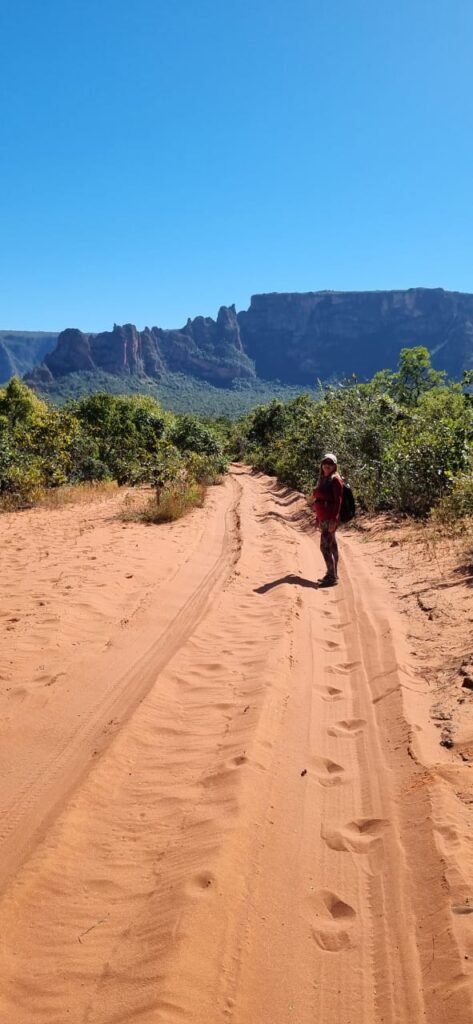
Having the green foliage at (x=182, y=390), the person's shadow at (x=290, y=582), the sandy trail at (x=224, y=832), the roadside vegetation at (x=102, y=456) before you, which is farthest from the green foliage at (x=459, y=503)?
the green foliage at (x=182, y=390)

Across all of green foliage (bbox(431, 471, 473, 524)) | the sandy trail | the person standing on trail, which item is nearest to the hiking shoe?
the person standing on trail

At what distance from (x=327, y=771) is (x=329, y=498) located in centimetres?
485

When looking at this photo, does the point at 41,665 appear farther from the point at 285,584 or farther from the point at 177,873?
the point at 285,584

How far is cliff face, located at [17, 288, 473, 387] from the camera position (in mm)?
144250

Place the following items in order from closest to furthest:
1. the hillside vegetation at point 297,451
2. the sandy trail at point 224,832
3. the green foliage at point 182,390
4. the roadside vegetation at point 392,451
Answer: the sandy trail at point 224,832, the roadside vegetation at point 392,451, the hillside vegetation at point 297,451, the green foliage at point 182,390

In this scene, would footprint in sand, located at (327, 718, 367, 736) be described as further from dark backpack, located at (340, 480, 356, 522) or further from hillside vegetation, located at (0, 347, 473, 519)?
hillside vegetation, located at (0, 347, 473, 519)

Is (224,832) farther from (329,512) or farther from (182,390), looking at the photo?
(182,390)

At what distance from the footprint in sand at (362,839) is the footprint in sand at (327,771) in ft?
1.21

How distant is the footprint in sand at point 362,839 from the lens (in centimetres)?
281

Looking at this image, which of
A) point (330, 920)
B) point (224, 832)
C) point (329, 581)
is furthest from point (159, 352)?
point (330, 920)

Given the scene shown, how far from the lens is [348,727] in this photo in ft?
13.3

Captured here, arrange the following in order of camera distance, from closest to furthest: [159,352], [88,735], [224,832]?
[224,832]
[88,735]
[159,352]

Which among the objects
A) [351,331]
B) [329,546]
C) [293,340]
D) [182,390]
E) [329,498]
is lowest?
[329,546]

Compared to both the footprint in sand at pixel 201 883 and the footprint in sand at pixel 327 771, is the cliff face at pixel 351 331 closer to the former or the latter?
the footprint in sand at pixel 327 771
